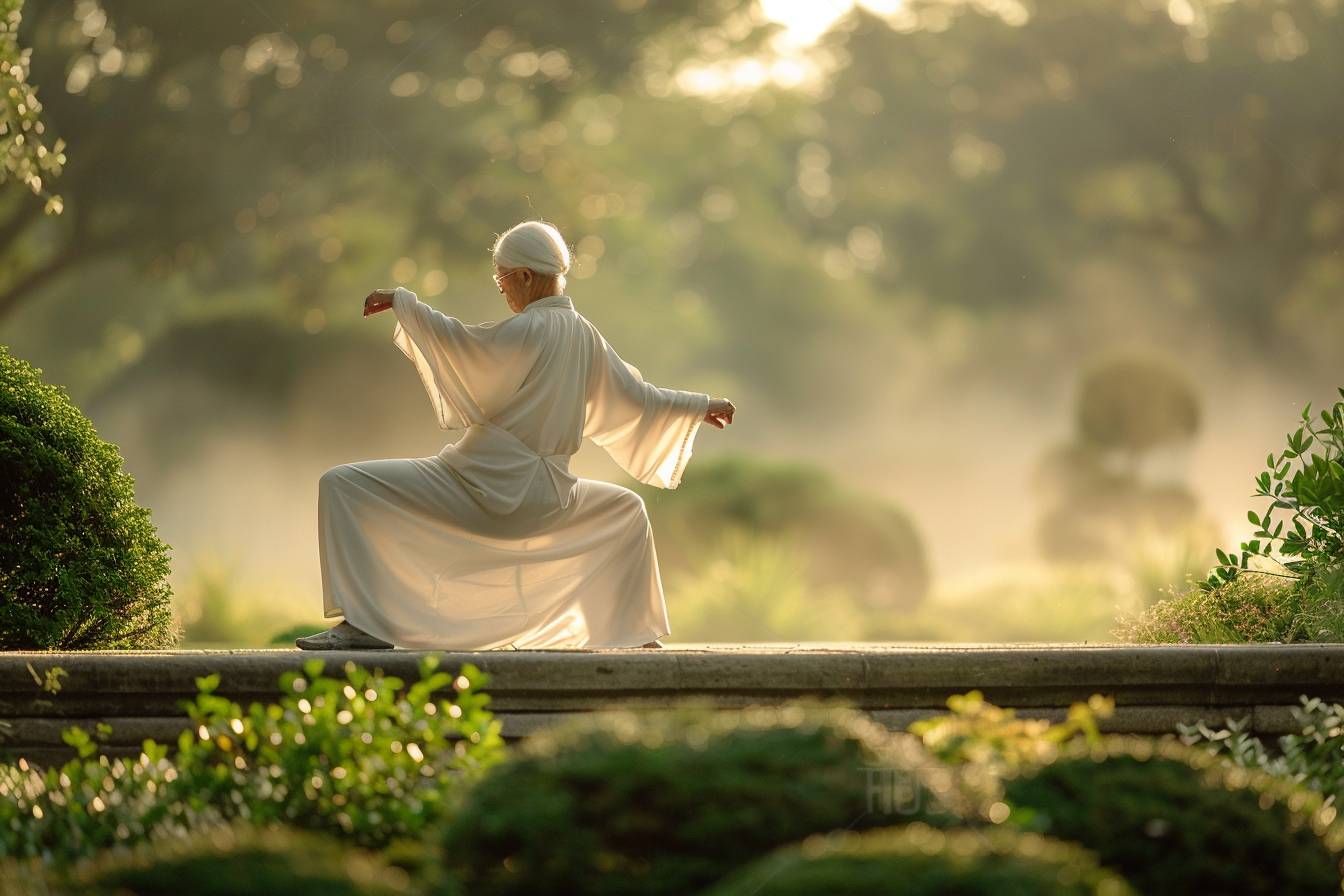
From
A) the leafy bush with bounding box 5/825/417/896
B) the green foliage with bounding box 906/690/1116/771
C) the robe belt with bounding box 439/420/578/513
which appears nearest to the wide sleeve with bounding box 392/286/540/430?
the robe belt with bounding box 439/420/578/513

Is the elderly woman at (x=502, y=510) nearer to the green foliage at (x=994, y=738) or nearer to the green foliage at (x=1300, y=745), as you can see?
the green foliage at (x=1300, y=745)

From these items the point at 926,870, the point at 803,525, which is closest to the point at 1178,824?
the point at 926,870

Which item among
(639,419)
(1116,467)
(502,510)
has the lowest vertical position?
(502,510)

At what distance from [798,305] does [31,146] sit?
22901 millimetres

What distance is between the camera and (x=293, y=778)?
12.0ft

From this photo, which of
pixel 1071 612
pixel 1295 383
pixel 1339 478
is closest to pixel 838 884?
pixel 1339 478

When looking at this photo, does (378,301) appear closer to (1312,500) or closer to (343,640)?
(343,640)

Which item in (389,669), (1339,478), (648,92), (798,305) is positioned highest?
(648,92)

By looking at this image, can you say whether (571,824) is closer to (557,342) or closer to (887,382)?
(557,342)

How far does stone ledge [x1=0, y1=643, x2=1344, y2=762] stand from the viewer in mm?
4613

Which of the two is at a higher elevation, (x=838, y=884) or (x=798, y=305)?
(x=798, y=305)

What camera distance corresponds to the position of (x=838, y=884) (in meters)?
2.38

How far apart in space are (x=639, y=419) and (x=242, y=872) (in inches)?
159

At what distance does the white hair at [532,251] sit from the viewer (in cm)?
616
